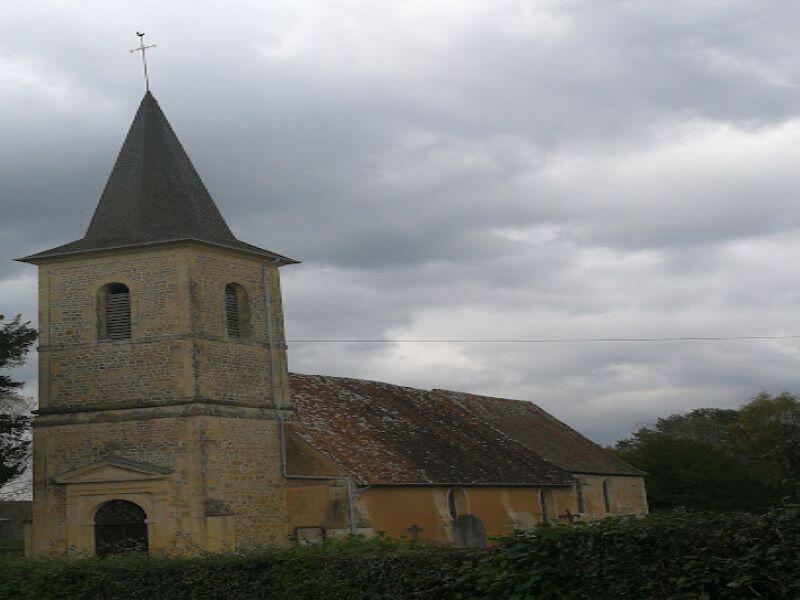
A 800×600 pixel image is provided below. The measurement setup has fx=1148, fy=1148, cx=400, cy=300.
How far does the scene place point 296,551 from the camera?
14.4m

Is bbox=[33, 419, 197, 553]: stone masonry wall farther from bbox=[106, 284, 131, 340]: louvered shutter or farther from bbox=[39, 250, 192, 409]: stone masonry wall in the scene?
bbox=[106, 284, 131, 340]: louvered shutter

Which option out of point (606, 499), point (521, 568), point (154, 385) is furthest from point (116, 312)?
point (606, 499)

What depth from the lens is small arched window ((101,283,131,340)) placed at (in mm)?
26000

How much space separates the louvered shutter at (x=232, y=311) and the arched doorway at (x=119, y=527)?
4634mm

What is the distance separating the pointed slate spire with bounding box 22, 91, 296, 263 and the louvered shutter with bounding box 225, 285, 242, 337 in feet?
3.55

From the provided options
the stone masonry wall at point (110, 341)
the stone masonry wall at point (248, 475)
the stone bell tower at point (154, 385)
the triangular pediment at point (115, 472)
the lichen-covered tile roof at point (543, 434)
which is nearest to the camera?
the triangular pediment at point (115, 472)

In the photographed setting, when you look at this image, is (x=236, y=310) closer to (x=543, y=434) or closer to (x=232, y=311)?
(x=232, y=311)

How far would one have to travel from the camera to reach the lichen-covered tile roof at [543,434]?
128 ft

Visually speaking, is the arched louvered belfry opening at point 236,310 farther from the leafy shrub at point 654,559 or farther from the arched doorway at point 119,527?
the leafy shrub at point 654,559

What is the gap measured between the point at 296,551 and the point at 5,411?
15162 mm

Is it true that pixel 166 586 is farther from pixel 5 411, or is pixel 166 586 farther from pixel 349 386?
pixel 349 386

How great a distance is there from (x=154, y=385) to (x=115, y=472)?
2.06 metres

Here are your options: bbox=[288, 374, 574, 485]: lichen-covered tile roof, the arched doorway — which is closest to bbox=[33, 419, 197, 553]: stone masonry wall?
the arched doorway

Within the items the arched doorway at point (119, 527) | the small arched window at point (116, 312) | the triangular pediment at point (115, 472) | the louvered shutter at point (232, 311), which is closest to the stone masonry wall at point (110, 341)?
the small arched window at point (116, 312)
